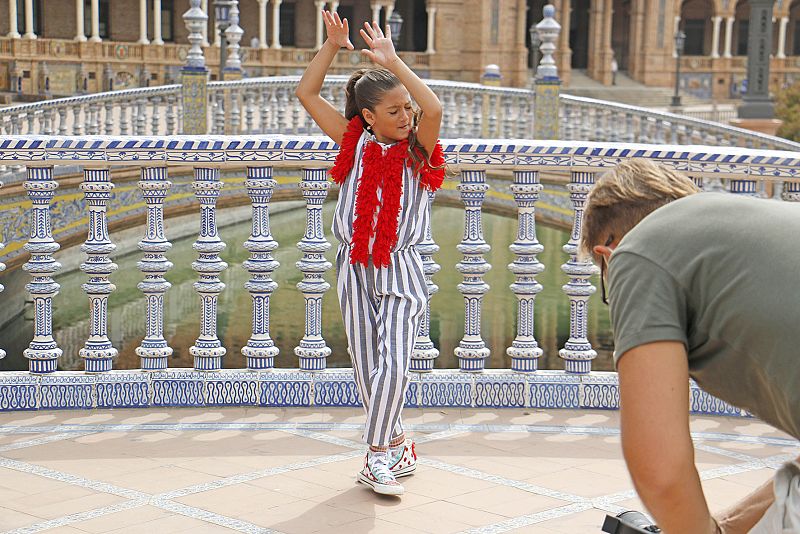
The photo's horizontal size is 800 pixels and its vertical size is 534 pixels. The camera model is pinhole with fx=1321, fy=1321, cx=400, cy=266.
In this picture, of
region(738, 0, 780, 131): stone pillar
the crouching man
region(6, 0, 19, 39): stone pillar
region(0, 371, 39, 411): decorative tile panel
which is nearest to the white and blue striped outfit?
region(0, 371, 39, 411): decorative tile panel

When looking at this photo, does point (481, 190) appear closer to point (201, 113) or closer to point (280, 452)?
point (280, 452)

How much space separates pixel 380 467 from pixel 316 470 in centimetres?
41

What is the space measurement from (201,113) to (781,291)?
1752 centimetres

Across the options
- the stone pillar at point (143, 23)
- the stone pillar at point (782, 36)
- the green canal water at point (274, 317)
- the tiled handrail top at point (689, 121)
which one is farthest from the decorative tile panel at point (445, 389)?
the stone pillar at point (782, 36)

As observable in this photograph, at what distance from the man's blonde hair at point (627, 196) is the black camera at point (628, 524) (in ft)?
1.78

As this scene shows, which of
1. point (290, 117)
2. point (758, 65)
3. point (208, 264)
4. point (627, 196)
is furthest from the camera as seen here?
point (290, 117)

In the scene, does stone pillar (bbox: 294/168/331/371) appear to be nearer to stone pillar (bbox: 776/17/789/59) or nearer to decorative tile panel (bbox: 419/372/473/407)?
decorative tile panel (bbox: 419/372/473/407)

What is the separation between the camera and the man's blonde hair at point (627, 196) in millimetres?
2381

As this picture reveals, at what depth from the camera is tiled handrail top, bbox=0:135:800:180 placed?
5.58m

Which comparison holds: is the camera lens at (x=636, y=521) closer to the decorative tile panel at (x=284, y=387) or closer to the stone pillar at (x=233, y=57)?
the decorative tile panel at (x=284, y=387)

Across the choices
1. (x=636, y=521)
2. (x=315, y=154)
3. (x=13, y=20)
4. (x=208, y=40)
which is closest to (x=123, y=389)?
(x=315, y=154)

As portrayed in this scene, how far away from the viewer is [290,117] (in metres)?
20.7

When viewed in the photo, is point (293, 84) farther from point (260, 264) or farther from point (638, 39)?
point (638, 39)

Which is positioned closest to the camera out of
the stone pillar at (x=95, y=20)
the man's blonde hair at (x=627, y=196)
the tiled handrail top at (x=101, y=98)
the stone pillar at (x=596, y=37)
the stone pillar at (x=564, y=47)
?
the man's blonde hair at (x=627, y=196)
